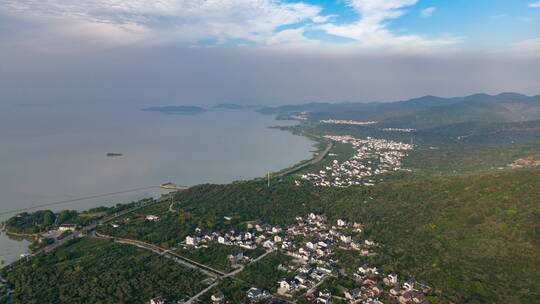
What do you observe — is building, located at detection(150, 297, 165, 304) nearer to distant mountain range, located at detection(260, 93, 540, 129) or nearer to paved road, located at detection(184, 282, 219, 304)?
paved road, located at detection(184, 282, 219, 304)

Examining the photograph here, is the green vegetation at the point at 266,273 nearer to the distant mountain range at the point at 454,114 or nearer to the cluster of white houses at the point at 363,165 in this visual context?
the cluster of white houses at the point at 363,165

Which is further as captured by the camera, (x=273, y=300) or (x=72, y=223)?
(x=72, y=223)

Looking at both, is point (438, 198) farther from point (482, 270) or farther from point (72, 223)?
point (72, 223)

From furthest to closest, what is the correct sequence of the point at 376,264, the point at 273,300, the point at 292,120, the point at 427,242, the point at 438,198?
1. the point at 292,120
2. the point at 438,198
3. the point at 427,242
4. the point at 376,264
5. the point at 273,300

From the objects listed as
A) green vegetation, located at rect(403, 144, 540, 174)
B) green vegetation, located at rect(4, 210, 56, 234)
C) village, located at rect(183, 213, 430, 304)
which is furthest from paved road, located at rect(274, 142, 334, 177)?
green vegetation, located at rect(4, 210, 56, 234)

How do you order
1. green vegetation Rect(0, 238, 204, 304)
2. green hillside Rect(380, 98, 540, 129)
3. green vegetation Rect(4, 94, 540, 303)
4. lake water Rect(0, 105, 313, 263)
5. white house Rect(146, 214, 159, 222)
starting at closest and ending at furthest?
green vegetation Rect(0, 238, 204, 304) < green vegetation Rect(4, 94, 540, 303) < white house Rect(146, 214, 159, 222) < lake water Rect(0, 105, 313, 263) < green hillside Rect(380, 98, 540, 129)

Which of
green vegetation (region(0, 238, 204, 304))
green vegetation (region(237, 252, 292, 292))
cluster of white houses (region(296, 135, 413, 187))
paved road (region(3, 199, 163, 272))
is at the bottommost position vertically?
paved road (region(3, 199, 163, 272))

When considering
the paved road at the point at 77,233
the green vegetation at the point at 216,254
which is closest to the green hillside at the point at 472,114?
the paved road at the point at 77,233

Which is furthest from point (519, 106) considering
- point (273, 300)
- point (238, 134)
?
point (273, 300)
